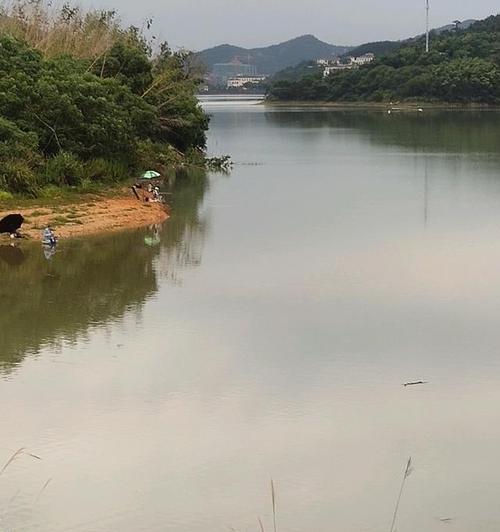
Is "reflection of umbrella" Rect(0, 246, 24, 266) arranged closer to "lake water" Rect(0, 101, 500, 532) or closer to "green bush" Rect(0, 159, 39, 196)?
"lake water" Rect(0, 101, 500, 532)

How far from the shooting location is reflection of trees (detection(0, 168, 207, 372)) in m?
8.66

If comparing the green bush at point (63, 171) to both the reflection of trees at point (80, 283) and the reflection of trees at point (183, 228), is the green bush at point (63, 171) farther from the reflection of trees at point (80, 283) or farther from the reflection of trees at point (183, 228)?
the reflection of trees at point (80, 283)

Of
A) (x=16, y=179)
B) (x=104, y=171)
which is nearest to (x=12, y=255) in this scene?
(x=16, y=179)

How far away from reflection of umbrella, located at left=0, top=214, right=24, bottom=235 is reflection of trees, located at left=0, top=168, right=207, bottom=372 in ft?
1.51

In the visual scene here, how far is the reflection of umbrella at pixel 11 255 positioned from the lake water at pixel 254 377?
0.16 ft

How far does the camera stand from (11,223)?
12.6 meters

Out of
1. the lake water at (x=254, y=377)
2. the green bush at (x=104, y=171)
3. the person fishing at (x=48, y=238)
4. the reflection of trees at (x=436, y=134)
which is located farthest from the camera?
the reflection of trees at (x=436, y=134)

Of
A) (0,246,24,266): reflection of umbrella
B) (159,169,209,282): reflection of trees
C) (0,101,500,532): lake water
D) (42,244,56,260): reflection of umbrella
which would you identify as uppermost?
(0,246,24,266): reflection of umbrella

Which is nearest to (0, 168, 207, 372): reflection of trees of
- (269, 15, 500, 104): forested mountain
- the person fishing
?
the person fishing

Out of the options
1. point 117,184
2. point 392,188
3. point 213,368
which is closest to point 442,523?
point 213,368

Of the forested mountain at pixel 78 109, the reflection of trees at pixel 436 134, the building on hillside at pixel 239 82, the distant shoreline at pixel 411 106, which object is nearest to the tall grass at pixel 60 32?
the forested mountain at pixel 78 109

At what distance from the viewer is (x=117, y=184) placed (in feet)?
58.1

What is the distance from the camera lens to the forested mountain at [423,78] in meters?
68.8

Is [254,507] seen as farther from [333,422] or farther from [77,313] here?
[77,313]
